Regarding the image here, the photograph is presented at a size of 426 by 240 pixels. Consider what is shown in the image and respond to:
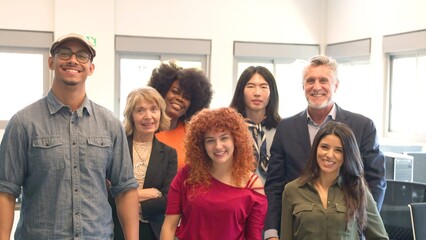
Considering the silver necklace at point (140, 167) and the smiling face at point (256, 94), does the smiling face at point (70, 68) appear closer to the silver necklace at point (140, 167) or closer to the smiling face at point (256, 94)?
the silver necklace at point (140, 167)

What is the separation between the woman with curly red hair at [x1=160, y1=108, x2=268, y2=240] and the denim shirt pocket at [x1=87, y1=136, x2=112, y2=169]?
0.34 m

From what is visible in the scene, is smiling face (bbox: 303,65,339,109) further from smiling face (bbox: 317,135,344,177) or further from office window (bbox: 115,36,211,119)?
office window (bbox: 115,36,211,119)

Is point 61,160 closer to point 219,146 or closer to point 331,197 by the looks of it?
point 219,146

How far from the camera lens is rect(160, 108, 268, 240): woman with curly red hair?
6.15ft

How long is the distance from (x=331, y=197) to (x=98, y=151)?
0.95 m

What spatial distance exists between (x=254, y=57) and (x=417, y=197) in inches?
162

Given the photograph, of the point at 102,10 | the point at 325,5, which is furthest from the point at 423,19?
A: the point at 102,10

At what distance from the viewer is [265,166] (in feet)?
8.01

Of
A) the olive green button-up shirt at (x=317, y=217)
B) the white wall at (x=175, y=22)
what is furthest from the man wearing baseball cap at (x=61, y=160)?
the white wall at (x=175, y=22)

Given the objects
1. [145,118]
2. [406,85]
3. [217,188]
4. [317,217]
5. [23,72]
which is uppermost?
[23,72]

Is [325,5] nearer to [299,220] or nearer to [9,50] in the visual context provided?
[9,50]

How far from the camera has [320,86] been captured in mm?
2168

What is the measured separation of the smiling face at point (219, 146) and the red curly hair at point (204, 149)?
0.7 inches

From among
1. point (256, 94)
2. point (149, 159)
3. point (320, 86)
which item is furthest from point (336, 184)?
point (149, 159)
